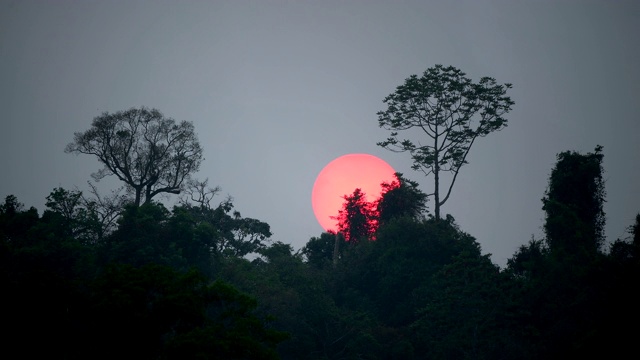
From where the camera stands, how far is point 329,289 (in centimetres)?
4553

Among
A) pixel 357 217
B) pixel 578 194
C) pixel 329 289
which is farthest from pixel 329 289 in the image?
pixel 578 194

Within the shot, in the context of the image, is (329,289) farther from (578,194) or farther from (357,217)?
(578,194)

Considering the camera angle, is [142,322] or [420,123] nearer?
[142,322]

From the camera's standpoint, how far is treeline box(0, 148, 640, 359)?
945 inches

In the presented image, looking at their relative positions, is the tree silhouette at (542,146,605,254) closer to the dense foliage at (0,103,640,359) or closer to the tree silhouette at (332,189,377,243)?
the dense foliage at (0,103,640,359)

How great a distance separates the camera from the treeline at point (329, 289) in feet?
78.8

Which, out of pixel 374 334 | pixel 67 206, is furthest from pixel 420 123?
pixel 67 206

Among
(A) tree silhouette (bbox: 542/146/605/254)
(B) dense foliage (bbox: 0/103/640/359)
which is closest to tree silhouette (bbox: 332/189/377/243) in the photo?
(B) dense foliage (bbox: 0/103/640/359)

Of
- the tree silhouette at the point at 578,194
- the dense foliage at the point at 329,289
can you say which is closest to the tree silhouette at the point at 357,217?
the dense foliage at the point at 329,289

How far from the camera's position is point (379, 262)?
1788 inches

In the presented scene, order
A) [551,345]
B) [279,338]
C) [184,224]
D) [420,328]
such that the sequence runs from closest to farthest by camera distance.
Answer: [279,338] < [551,345] < [420,328] < [184,224]

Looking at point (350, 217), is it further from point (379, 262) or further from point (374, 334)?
point (374, 334)

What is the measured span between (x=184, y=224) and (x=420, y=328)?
650 inches

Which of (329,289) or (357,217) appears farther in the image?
(357,217)
